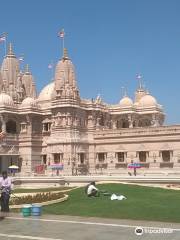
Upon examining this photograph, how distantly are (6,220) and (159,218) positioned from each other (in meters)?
6.19

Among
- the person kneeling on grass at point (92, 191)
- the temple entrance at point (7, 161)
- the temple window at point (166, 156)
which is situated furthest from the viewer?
the temple entrance at point (7, 161)

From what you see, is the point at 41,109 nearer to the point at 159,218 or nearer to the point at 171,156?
the point at 171,156

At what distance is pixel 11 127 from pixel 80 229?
167ft

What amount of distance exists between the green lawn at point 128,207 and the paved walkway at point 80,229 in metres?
1.65

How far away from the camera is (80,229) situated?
15.9 meters

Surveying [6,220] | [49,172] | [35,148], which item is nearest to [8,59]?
[35,148]

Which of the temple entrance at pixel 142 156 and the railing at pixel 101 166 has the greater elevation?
the temple entrance at pixel 142 156

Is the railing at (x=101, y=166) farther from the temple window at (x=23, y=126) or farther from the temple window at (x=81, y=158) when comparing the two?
the temple window at (x=23, y=126)

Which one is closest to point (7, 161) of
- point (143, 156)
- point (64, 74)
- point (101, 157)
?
point (101, 157)

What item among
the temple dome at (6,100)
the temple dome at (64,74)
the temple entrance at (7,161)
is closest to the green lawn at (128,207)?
the temple dome at (64,74)

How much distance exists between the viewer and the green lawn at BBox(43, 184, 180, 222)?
19400 millimetres

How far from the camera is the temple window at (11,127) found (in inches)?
2561

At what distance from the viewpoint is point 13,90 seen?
7000cm

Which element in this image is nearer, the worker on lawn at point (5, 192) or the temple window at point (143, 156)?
the worker on lawn at point (5, 192)
